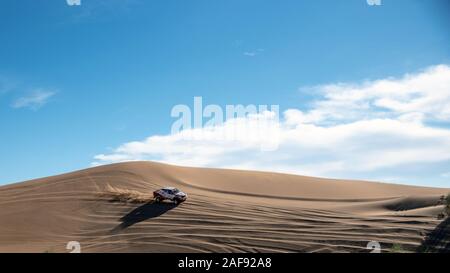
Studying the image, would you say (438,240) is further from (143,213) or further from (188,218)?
(143,213)

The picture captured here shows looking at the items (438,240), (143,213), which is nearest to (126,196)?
(143,213)

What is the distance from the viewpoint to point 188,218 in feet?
62.3

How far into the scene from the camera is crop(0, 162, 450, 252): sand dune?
15.6m

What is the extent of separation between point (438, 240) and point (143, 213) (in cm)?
1121

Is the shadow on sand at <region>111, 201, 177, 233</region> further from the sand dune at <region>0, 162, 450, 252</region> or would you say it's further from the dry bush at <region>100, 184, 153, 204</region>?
the dry bush at <region>100, 184, 153, 204</region>

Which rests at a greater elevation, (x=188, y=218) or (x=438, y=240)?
(x=188, y=218)

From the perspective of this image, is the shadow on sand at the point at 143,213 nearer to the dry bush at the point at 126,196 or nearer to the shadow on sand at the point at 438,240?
the dry bush at the point at 126,196

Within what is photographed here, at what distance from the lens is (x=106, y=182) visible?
83.0 ft

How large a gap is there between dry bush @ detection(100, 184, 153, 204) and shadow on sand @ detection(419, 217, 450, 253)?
1166 centimetres
